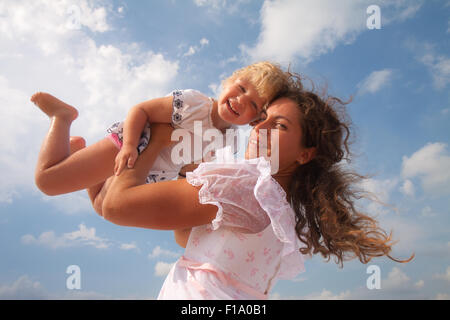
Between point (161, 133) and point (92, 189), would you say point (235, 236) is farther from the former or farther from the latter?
point (92, 189)

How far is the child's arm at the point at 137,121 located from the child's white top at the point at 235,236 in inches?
30.6

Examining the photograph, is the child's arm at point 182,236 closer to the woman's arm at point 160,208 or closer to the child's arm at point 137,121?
the woman's arm at point 160,208

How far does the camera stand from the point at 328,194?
1.97 meters

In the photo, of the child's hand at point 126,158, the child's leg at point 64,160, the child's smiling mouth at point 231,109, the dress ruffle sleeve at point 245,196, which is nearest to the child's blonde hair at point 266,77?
the child's smiling mouth at point 231,109

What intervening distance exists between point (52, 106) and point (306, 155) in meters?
2.09

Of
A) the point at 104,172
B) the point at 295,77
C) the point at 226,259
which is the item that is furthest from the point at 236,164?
the point at 104,172

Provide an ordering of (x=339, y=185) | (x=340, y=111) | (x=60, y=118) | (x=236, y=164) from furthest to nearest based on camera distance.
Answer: (x=60, y=118) → (x=340, y=111) → (x=339, y=185) → (x=236, y=164)

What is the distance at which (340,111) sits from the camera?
218 centimetres

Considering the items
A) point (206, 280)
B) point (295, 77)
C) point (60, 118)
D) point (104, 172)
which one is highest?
point (295, 77)

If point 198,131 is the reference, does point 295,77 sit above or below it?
above

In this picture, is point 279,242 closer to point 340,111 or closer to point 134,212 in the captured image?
point 134,212

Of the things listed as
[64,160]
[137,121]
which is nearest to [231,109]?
[137,121]

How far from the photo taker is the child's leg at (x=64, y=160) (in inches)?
97.7
